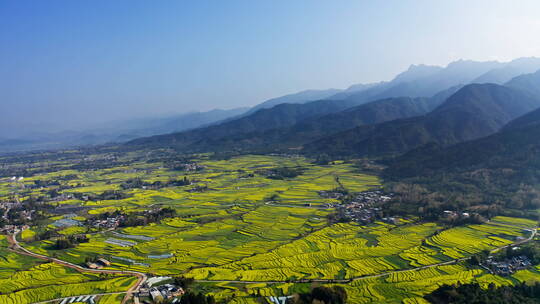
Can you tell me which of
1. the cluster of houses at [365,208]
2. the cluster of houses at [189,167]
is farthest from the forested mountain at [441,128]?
the cluster of houses at [365,208]

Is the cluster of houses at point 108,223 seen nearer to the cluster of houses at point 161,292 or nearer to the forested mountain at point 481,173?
the cluster of houses at point 161,292

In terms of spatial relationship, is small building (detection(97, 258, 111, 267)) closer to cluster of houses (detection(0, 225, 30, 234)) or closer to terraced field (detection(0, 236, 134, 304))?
terraced field (detection(0, 236, 134, 304))

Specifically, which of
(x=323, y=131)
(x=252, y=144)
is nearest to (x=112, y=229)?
(x=252, y=144)

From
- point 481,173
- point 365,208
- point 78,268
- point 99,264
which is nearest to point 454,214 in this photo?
point 365,208

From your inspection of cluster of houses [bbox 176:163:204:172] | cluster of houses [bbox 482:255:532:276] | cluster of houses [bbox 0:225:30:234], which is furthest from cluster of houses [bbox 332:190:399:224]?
cluster of houses [bbox 176:163:204:172]

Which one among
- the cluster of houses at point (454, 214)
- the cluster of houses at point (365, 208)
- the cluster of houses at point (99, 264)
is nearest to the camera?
the cluster of houses at point (99, 264)
